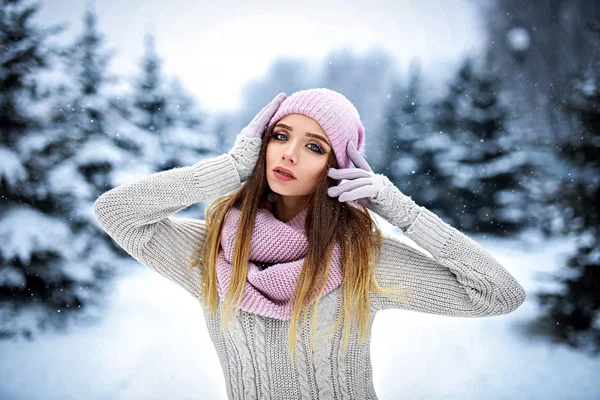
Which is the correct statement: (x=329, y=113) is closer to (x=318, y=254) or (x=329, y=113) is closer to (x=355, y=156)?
(x=355, y=156)

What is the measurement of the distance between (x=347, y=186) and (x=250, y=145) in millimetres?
283

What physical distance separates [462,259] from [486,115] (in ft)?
4.75

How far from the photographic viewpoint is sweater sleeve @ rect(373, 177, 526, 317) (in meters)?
1.16

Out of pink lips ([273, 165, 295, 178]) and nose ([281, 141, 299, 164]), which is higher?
nose ([281, 141, 299, 164])

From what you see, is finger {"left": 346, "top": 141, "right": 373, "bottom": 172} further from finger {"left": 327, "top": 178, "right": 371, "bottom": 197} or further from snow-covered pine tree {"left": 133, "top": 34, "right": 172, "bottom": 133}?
snow-covered pine tree {"left": 133, "top": 34, "right": 172, "bottom": 133}

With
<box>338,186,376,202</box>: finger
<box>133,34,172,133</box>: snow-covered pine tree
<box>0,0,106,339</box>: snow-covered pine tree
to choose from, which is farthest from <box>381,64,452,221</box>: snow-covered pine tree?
<box>0,0,106,339</box>: snow-covered pine tree

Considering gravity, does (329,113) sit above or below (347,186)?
above

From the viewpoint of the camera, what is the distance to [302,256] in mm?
1257

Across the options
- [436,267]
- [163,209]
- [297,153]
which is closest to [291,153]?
[297,153]

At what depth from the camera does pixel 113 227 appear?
1.17 metres

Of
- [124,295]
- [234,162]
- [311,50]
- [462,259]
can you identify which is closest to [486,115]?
[311,50]

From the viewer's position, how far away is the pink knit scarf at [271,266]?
1.20m

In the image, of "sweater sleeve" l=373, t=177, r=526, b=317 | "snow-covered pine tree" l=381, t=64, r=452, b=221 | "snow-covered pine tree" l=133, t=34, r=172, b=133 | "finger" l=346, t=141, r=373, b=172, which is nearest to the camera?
"sweater sleeve" l=373, t=177, r=526, b=317

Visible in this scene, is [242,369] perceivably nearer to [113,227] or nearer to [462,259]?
[113,227]
